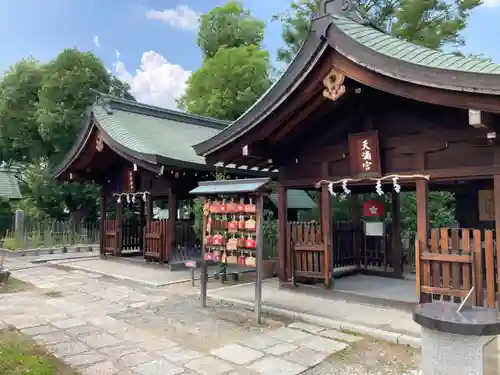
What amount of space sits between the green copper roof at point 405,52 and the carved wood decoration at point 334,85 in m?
0.58

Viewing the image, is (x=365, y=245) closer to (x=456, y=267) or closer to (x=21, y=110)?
(x=456, y=267)

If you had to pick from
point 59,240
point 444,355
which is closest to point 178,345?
point 444,355

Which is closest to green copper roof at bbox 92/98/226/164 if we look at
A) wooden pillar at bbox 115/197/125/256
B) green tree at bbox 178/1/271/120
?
wooden pillar at bbox 115/197/125/256

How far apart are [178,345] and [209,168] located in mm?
6871

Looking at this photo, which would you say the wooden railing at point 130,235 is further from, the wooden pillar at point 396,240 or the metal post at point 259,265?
the metal post at point 259,265

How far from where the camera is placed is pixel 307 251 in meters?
7.85

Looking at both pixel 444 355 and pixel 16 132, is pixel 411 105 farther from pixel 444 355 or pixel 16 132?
pixel 16 132

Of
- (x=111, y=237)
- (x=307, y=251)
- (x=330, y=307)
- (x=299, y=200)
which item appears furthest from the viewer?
(x=299, y=200)

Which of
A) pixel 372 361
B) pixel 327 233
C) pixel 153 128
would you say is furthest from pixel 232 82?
pixel 372 361

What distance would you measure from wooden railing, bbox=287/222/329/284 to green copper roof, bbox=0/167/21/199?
1936 centimetres

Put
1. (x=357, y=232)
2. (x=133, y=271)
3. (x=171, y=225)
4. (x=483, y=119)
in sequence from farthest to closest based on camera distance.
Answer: (x=171, y=225) → (x=133, y=271) → (x=357, y=232) → (x=483, y=119)

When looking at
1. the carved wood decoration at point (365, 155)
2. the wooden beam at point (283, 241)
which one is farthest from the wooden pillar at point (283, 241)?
the carved wood decoration at point (365, 155)

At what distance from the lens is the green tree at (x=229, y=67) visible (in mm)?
24000

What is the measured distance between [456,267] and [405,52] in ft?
10.8
